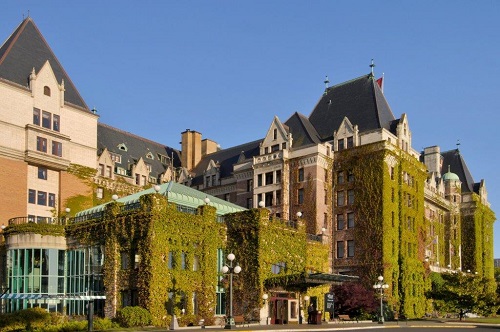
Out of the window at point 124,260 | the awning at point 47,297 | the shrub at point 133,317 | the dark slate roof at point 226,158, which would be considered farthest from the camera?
the dark slate roof at point 226,158

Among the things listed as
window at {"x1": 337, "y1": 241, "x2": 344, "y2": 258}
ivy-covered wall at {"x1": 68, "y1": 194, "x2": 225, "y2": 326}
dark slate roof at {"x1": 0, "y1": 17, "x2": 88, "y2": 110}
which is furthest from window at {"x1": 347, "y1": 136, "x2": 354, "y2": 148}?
dark slate roof at {"x1": 0, "y1": 17, "x2": 88, "y2": 110}

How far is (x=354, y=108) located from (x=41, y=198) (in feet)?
121

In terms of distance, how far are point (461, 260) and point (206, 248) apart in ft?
189

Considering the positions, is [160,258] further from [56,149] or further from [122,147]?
[122,147]

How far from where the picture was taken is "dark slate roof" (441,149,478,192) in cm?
9988

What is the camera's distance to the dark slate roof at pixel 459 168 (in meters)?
99.9

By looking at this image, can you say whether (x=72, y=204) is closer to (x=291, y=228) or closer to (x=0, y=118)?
(x=0, y=118)

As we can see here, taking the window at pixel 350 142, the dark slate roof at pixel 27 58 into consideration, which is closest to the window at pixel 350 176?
the window at pixel 350 142

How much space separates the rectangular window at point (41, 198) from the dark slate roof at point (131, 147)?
1232 centimetres

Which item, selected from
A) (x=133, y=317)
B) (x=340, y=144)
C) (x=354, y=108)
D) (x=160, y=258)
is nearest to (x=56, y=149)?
(x=160, y=258)

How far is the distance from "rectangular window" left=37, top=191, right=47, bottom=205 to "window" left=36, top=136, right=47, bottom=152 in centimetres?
442

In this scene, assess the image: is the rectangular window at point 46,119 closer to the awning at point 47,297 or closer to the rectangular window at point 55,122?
the rectangular window at point 55,122

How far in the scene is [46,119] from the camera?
→ 66.8 meters

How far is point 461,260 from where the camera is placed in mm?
95500
